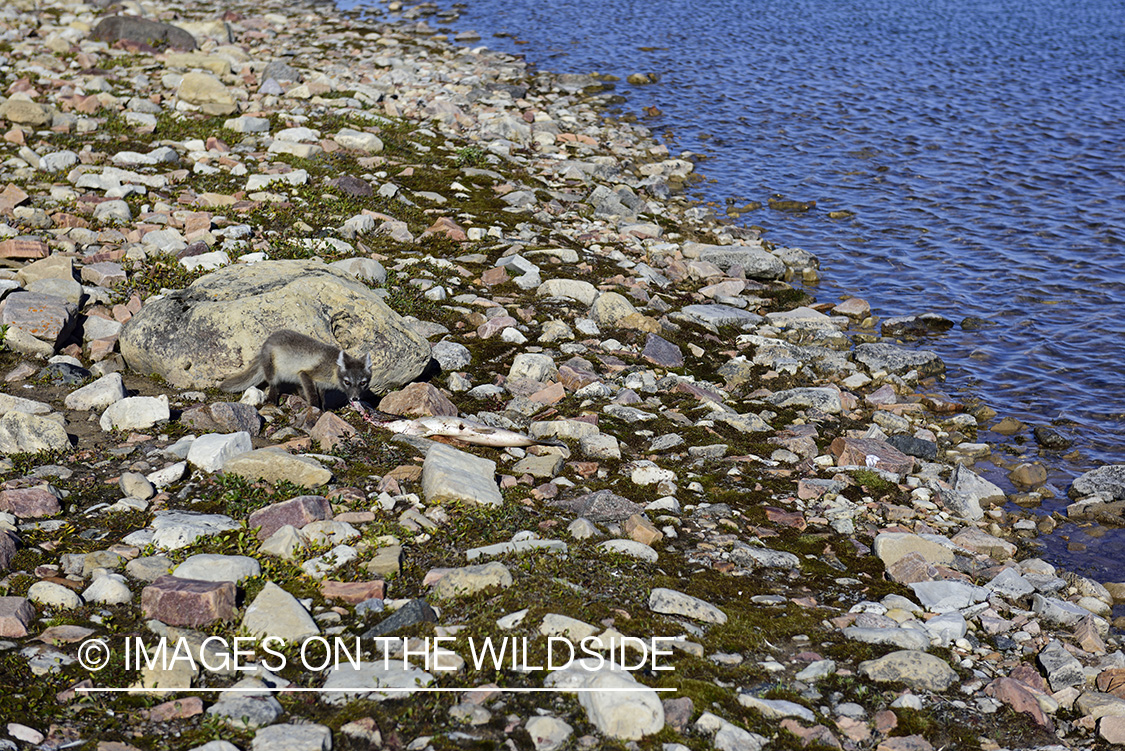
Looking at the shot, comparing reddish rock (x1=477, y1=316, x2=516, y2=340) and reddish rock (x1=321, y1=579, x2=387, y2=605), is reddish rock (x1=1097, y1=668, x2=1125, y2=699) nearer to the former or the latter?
reddish rock (x1=321, y1=579, x2=387, y2=605)

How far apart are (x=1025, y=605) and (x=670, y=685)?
3.56 meters

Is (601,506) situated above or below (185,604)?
below

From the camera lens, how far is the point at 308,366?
28.0 ft

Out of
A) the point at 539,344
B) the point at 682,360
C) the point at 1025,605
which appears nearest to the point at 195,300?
the point at 539,344

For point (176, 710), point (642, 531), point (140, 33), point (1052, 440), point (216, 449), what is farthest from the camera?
point (140, 33)

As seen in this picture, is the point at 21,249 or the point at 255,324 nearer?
the point at 255,324

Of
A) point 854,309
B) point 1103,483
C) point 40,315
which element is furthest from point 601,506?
point 854,309

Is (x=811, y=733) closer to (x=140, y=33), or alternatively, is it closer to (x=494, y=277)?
(x=494, y=277)

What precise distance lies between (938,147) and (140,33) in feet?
65.1

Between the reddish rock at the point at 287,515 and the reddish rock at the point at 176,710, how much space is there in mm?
1693

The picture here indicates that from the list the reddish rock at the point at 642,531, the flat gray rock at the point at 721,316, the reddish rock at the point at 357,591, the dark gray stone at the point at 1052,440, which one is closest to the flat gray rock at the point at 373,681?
the reddish rock at the point at 357,591

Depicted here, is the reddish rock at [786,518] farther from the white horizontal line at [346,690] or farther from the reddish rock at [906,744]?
the white horizontal line at [346,690]

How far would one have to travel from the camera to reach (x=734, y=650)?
6141 mm

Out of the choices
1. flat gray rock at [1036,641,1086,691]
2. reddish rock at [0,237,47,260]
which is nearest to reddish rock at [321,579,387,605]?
flat gray rock at [1036,641,1086,691]
